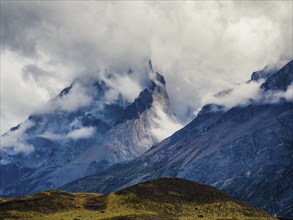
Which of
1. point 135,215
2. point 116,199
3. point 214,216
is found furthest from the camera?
point 116,199

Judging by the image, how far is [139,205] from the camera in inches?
5723

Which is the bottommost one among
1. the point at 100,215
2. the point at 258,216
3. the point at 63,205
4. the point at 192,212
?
the point at 258,216

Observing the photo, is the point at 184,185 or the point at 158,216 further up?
the point at 184,185

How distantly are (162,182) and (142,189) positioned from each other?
39.1 feet

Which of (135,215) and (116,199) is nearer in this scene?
(135,215)

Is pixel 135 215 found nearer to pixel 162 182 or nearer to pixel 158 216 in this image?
pixel 158 216

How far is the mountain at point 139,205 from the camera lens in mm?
136875

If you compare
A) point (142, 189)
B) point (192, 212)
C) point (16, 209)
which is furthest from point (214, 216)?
point (16, 209)

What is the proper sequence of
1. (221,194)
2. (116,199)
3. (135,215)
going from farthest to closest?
(221,194)
(116,199)
(135,215)

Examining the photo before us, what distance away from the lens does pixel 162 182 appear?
167 meters

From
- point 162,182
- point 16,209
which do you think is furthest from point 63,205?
point 162,182

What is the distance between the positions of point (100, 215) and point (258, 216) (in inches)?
1865

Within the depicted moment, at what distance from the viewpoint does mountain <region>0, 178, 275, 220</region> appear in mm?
136875

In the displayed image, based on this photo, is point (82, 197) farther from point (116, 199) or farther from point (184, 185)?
point (184, 185)
